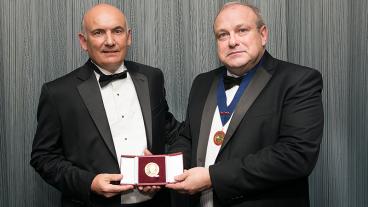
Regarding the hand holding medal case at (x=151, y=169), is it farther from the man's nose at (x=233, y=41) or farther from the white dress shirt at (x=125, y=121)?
the man's nose at (x=233, y=41)

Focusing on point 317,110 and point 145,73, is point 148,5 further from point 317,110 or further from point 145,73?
point 317,110

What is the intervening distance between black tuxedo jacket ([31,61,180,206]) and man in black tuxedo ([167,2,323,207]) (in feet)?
1.20

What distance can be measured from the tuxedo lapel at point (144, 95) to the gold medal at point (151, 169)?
0.92 feet

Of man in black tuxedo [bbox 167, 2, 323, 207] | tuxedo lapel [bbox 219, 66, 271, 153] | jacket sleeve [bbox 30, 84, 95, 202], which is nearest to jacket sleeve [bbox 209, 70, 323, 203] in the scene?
man in black tuxedo [bbox 167, 2, 323, 207]

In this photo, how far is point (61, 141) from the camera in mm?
2424

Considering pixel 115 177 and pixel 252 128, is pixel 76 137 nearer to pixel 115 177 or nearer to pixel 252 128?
pixel 115 177

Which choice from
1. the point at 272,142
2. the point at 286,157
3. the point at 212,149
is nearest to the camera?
the point at 286,157

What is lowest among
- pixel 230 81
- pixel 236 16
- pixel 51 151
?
pixel 51 151

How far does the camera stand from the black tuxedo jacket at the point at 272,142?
6.67 ft

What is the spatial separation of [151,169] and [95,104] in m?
0.47

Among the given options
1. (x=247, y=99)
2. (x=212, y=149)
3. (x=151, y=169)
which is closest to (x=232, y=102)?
(x=247, y=99)

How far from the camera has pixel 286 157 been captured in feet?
6.63

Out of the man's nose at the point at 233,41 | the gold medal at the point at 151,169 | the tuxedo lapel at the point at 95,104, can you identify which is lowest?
the gold medal at the point at 151,169

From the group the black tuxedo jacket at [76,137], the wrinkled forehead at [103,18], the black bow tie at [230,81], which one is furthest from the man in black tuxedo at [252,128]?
the wrinkled forehead at [103,18]
